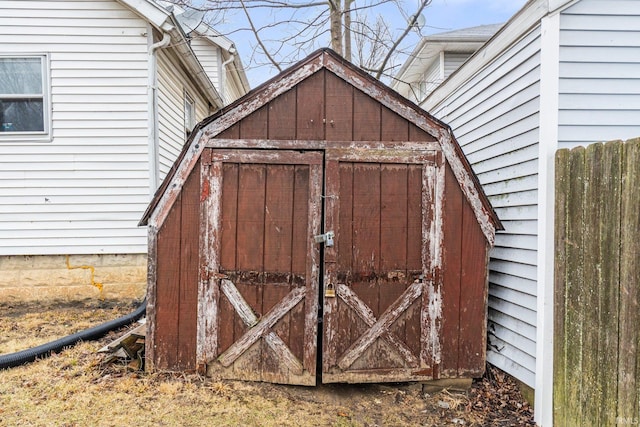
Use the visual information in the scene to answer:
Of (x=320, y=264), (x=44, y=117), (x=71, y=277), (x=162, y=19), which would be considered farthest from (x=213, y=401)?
(x=162, y=19)

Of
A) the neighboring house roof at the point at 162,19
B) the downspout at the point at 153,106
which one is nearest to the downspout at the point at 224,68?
the neighboring house roof at the point at 162,19

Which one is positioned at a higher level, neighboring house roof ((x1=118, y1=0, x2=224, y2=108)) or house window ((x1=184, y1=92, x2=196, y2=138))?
neighboring house roof ((x1=118, y1=0, x2=224, y2=108))

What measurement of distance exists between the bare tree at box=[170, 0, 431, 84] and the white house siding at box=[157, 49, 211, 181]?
3.13 metres

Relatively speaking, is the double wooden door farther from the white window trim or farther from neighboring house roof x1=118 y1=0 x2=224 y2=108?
the white window trim

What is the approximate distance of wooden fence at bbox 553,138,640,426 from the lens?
246 cm

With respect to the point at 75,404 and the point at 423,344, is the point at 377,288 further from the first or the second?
the point at 75,404

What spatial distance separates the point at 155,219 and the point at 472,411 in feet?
10.9

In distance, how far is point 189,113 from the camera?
942cm

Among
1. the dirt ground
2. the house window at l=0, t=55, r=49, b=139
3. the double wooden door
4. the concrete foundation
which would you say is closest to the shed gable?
the double wooden door

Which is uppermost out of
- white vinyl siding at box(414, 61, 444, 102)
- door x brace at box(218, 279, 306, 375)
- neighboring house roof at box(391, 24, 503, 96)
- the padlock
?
neighboring house roof at box(391, 24, 503, 96)

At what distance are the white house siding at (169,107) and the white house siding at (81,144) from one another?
0.54m

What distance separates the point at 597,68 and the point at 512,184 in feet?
3.88

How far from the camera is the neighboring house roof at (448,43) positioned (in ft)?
35.1

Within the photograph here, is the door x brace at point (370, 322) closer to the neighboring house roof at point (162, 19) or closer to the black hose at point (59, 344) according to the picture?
the black hose at point (59, 344)
